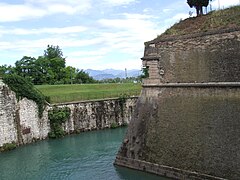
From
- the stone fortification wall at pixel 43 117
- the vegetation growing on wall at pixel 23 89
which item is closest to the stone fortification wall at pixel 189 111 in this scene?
the stone fortification wall at pixel 43 117

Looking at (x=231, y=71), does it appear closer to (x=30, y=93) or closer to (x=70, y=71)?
(x=30, y=93)

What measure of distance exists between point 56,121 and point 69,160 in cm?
873

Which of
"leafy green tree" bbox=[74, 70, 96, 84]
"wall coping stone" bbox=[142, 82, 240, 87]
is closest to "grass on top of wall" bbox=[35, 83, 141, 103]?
"wall coping stone" bbox=[142, 82, 240, 87]

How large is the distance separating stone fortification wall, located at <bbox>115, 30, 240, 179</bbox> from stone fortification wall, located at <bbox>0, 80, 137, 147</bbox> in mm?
11145

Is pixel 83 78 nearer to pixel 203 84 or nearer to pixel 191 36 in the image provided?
pixel 191 36

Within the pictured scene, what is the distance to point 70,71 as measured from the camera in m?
60.6

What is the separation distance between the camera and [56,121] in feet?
93.2

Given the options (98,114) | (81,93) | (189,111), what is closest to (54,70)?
(81,93)

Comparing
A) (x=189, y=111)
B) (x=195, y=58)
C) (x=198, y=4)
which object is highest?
(x=198, y=4)

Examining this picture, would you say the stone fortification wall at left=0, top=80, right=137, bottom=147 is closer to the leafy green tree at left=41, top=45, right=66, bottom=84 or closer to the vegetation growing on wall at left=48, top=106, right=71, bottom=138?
the vegetation growing on wall at left=48, top=106, right=71, bottom=138

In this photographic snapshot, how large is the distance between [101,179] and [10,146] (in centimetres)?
1091

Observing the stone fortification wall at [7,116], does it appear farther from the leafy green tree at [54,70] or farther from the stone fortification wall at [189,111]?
the leafy green tree at [54,70]

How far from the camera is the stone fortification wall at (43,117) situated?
25406mm

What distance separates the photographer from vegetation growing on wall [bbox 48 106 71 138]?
28109 millimetres
